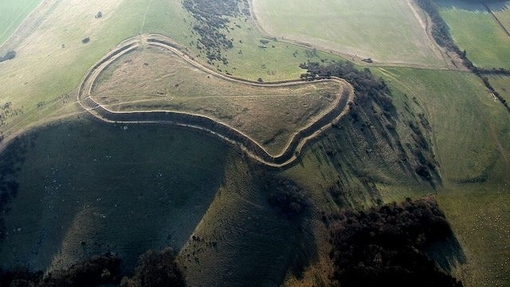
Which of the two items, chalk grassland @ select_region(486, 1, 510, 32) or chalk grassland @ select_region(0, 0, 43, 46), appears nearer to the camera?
chalk grassland @ select_region(0, 0, 43, 46)

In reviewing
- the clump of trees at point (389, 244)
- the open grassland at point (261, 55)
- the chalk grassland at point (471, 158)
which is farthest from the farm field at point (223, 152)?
the clump of trees at point (389, 244)

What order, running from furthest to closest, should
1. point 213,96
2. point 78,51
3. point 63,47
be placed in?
point 63,47 < point 78,51 < point 213,96

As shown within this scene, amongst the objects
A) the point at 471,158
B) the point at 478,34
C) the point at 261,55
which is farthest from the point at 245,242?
the point at 478,34

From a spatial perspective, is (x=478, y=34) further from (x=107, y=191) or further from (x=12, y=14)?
(x=12, y=14)

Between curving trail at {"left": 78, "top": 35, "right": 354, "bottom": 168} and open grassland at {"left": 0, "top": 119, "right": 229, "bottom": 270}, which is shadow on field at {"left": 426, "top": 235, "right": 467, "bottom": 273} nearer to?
curving trail at {"left": 78, "top": 35, "right": 354, "bottom": 168}

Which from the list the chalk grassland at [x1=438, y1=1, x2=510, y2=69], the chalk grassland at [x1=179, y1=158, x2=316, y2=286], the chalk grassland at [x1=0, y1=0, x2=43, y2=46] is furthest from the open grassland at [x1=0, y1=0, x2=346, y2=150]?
A: the chalk grassland at [x1=438, y1=1, x2=510, y2=69]

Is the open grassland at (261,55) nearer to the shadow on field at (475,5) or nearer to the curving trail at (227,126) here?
the curving trail at (227,126)
